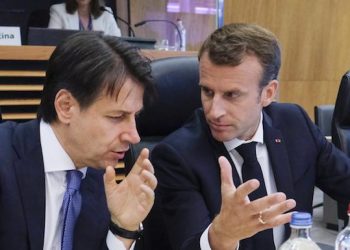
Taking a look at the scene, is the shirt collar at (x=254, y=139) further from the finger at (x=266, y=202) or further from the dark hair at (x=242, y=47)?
the finger at (x=266, y=202)

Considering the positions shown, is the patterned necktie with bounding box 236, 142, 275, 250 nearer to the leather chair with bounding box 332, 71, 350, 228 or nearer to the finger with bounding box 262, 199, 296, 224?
the finger with bounding box 262, 199, 296, 224

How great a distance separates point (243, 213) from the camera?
997mm

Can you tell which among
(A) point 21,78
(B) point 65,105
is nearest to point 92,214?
(B) point 65,105

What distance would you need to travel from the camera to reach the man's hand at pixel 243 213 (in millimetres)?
963

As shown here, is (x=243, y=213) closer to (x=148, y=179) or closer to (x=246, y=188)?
(x=246, y=188)

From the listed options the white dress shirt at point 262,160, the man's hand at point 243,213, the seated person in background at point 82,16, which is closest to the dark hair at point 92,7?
the seated person in background at point 82,16

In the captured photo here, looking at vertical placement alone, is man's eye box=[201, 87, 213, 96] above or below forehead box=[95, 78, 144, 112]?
below

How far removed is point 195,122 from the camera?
1521 millimetres

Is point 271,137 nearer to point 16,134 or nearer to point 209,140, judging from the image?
point 209,140

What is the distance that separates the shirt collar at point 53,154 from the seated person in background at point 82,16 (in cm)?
311

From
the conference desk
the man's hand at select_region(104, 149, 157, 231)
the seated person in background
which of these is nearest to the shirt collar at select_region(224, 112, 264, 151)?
the man's hand at select_region(104, 149, 157, 231)

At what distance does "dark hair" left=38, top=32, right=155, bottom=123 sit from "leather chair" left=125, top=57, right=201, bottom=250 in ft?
1.05

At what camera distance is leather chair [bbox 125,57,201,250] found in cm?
154

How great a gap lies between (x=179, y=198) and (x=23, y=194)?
43 centimetres
